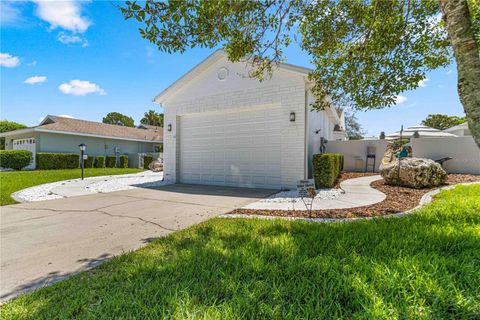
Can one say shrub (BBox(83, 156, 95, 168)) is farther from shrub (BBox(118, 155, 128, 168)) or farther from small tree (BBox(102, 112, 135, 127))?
small tree (BBox(102, 112, 135, 127))

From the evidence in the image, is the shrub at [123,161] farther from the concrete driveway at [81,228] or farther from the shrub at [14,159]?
the concrete driveway at [81,228]

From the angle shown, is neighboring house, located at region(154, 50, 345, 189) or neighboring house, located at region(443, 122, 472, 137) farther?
neighboring house, located at region(443, 122, 472, 137)

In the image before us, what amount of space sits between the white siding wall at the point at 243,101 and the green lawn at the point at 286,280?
4.56 metres

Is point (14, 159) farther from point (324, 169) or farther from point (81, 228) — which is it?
point (324, 169)

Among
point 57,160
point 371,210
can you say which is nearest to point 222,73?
point 371,210

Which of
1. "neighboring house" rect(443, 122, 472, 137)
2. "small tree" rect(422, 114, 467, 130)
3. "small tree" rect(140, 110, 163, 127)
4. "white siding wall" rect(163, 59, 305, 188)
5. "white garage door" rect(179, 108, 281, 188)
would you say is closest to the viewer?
"white siding wall" rect(163, 59, 305, 188)

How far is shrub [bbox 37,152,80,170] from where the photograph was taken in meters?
16.0

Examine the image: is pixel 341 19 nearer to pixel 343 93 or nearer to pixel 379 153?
pixel 343 93

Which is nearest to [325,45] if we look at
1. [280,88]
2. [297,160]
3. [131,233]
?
[280,88]

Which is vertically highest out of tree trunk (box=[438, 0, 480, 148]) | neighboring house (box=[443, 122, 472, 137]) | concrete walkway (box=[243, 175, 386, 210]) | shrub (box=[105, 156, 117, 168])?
neighboring house (box=[443, 122, 472, 137])

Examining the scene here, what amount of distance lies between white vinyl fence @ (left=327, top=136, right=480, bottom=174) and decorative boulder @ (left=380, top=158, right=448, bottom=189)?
3.55 metres

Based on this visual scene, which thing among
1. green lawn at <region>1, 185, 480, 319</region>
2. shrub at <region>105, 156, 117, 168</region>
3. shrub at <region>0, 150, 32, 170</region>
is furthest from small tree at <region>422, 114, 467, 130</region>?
shrub at <region>0, 150, 32, 170</region>

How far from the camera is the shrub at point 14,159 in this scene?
1520 cm

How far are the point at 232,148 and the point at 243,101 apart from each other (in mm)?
1852
